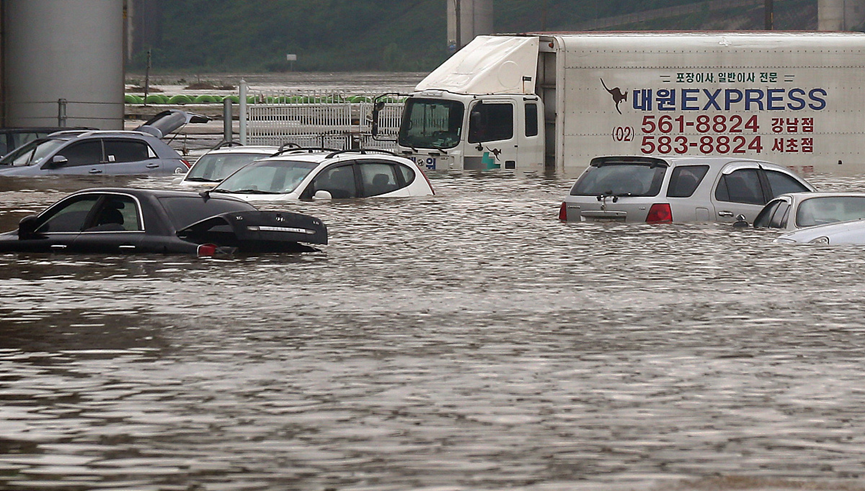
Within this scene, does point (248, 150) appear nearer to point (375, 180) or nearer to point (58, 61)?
point (375, 180)

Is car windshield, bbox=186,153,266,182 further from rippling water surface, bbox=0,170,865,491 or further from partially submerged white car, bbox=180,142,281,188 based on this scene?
rippling water surface, bbox=0,170,865,491

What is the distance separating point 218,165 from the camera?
997 inches

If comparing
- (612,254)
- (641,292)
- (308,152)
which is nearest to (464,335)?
(641,292)

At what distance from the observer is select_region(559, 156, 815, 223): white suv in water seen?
19.0 m

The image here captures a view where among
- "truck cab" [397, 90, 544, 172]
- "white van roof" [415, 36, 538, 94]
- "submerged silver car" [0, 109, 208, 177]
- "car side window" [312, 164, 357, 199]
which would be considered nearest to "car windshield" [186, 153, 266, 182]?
"car side window" [312, 164, 357, 199]

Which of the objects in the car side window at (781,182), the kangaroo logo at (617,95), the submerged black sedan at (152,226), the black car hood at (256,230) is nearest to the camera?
the submerged black sedan at (152,226)

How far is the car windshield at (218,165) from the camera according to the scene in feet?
81.9

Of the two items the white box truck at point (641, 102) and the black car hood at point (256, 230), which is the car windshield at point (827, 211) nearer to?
the black car hood at point (256, 230)

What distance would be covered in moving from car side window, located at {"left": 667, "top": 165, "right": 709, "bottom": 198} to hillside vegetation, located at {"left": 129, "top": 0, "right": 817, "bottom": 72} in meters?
121

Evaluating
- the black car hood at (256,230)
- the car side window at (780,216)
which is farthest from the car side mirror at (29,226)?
the car side window at (780,216)

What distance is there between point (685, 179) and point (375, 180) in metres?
5.03

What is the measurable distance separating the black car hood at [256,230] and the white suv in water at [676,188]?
13.5 ft

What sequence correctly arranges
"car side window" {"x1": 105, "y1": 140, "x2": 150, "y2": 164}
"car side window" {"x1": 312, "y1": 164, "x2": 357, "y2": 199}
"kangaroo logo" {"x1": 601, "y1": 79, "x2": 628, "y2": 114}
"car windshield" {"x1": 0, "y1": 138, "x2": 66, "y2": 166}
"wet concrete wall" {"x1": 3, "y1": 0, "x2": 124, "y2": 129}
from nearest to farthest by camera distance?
"car side window" {"x1": 312, "y1": 164, "x2": 357, "y2": 199} → "car windshield" {"x1": 0, "y1": 138, "x2": 66, "y2": 166} → "car side window" {"x1": 105, "y1": 140, "x2": 150, "y2": 164} → "kangaroo logo" {"x1": 601, "y1": 79, "x2": 628, "y2": 114} → "wet concrete wall" {"x1": 3, "y1": 0, "x2": 124, "y2": 129}

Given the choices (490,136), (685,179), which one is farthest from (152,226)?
(490,136)
